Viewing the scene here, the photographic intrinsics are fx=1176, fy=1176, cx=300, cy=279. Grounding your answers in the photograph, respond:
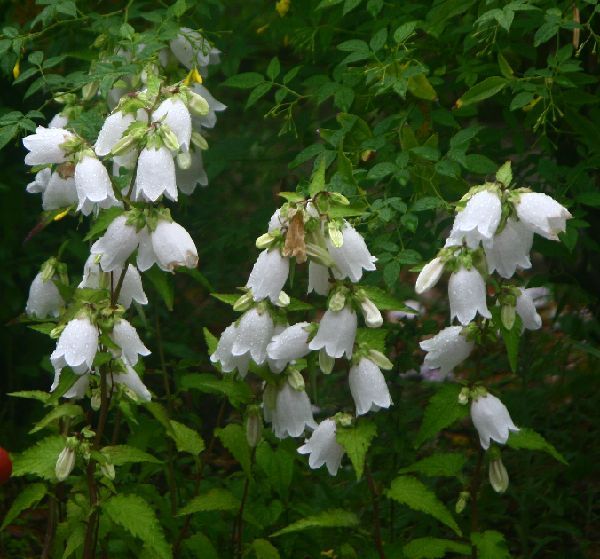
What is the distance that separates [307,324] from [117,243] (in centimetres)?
45

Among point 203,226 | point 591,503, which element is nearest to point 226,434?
point 591,503

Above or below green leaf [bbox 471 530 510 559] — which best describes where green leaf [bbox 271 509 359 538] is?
above

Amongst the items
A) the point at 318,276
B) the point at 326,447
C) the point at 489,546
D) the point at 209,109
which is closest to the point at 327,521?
the point at 326,447

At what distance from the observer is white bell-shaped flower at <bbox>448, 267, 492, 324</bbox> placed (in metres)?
2.54

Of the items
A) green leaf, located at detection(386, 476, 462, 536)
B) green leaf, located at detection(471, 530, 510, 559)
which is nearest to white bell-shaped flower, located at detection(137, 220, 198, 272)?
green leaf, located at detection(386, 476, 462, 536)

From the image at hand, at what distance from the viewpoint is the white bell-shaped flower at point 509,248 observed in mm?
2504

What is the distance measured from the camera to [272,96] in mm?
4309

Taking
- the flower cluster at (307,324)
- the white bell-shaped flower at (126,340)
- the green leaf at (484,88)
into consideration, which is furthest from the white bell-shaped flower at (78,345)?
the green leaf at (484,88)

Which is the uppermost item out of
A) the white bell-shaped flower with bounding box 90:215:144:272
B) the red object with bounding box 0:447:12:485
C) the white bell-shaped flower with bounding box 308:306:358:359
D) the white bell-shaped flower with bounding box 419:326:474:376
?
the white bell-shaped flower with bounding box 90:215:144:272

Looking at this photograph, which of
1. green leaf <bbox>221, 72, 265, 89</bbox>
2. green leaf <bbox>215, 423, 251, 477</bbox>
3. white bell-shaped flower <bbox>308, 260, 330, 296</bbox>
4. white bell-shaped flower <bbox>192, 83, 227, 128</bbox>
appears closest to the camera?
white bell-shaped flower <bbox>308, 260, 330, 296</bbox>

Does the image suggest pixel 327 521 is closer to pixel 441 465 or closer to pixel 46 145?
pixel 441 465

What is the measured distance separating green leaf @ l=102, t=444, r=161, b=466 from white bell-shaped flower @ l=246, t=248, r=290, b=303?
56 centimetres

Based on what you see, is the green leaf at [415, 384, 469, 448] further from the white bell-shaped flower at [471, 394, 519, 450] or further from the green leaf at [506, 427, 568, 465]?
the green leaf at [506, 427, 568, 465]

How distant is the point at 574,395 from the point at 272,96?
5.13 ft
